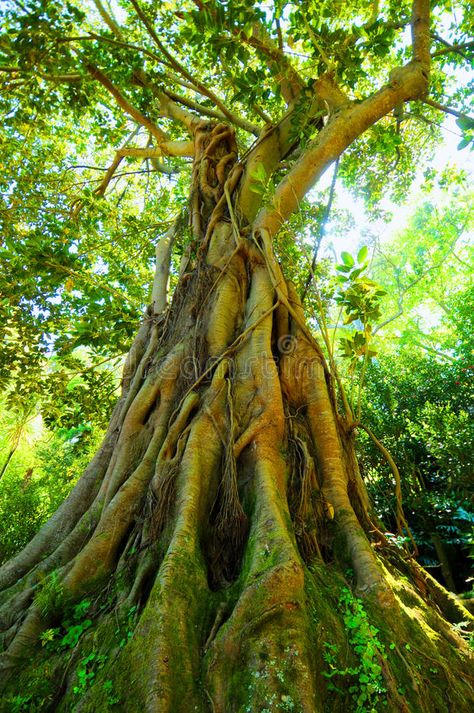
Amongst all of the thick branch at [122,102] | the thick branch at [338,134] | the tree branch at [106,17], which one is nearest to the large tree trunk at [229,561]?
the thick branch at [338,134]

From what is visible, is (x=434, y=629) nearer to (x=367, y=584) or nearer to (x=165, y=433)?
(x=367, y=584)

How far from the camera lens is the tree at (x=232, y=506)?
167 cm

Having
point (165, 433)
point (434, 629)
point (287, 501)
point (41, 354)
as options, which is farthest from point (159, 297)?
point (434, 629)

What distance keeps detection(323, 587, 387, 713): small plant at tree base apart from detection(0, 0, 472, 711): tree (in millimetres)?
10

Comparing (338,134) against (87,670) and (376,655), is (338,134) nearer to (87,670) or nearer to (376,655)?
(376,655)

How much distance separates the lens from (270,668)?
153cm

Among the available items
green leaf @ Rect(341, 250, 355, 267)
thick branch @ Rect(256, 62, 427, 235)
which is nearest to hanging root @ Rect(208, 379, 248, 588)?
green leaf @ Rect(341, 250, 355, 267)

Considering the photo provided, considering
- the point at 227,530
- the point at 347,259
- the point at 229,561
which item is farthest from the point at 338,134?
the point at 229,561

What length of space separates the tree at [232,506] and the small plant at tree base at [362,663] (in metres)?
0.01

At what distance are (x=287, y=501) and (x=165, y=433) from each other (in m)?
1.04

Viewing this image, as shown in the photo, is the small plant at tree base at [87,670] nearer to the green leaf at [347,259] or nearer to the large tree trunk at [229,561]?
the large tree trunk at [229,561]

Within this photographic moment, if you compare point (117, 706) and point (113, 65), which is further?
point (113, 65)

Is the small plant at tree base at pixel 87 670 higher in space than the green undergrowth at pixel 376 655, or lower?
lower

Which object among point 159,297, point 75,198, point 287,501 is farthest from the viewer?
point 75,198
